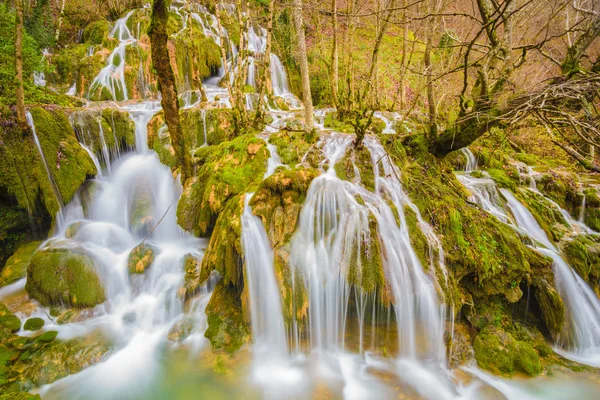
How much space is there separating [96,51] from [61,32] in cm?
480

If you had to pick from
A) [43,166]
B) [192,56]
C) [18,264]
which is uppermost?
[192,56]

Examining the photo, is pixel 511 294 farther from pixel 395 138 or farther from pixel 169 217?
pixel 169 217

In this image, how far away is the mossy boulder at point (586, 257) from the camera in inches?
180

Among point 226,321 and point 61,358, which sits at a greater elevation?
point 226,321

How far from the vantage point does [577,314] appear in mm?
4258

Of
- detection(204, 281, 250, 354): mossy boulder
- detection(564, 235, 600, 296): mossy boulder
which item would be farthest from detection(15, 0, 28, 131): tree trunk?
detection(564, 235, 600, 296): mossy boulder

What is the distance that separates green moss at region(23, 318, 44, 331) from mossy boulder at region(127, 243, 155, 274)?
1.45 m

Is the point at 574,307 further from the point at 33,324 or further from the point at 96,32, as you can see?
the point at 96,32

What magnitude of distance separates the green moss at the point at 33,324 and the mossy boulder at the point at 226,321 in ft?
9.13

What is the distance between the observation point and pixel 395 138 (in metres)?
5.88

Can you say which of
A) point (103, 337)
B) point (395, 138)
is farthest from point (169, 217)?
point (395, 138)

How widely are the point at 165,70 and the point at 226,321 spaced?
467 centimetres

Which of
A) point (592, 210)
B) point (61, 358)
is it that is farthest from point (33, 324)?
point (592, 210)

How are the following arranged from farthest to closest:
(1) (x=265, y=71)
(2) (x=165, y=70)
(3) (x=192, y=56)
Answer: (3) (x=192, y=56) < (1) (x=265, y=71) < (2) (x=165, y=70)
